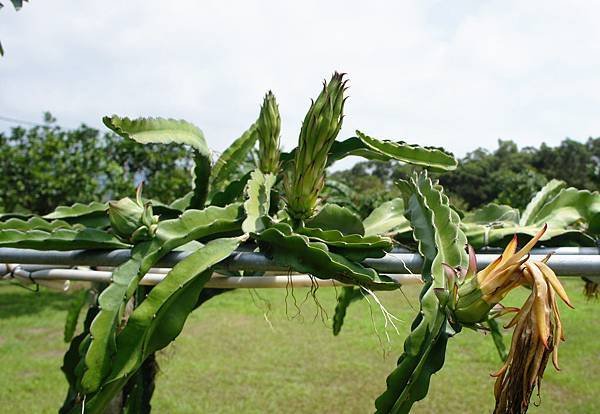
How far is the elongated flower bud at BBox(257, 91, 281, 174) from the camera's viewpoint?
2.92 ft

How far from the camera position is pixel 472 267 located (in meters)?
0.60

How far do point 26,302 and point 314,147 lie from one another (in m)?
6.40

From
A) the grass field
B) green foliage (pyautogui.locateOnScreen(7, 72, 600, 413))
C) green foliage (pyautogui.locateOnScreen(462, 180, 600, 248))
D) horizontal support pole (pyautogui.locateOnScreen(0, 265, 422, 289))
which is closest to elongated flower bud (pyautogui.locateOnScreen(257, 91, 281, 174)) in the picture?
green foliage (pyautogui.locateOnScreen(7, 72, 600, 413))

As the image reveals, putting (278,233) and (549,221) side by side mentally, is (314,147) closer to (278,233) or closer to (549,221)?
(278,233)

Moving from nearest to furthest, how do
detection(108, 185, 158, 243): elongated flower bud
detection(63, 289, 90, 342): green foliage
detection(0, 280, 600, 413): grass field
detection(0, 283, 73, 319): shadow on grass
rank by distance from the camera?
detection(108, 185, 158, 243): elongated flower bud, detection(63, 289, 90, 342): green foliage, detection(0, 280, 600, 413): grass field, detection(0, 283, 73, 319): shadow on grass

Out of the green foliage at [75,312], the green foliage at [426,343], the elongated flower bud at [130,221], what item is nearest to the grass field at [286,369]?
the green foliage at [75,312]

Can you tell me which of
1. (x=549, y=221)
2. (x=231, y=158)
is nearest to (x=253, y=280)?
(x=231, y=158)

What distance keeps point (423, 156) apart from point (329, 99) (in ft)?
0.67

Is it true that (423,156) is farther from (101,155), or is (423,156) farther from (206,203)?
(101,155)

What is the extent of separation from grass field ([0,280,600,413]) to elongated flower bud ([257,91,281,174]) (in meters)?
1.61

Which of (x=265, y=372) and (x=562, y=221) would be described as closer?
(x=562, y=221)

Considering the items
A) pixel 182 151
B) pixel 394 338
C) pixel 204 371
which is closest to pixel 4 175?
pixel 182 151

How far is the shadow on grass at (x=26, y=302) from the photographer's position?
5734 mm

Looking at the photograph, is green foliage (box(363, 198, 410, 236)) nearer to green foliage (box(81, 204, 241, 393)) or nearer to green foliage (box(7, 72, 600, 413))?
green foliage (box(7, 72, 600, 413))
